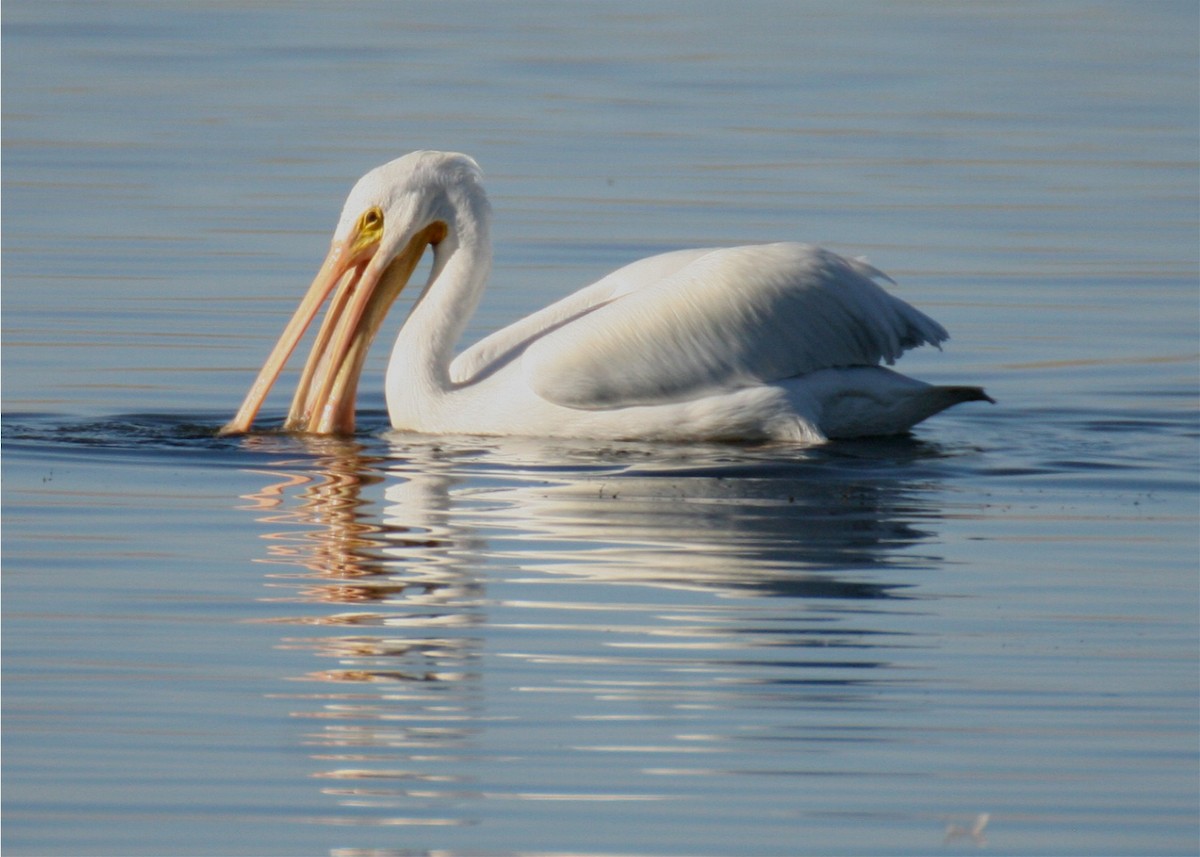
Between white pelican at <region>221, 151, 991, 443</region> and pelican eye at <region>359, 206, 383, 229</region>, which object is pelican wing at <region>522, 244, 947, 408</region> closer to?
white pelican at <region>221, 151, 991, 443</region>

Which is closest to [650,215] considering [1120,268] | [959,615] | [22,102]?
[1120,268]

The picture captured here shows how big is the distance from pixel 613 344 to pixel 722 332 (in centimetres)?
36

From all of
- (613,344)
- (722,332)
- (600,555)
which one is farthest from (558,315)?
(600,555)

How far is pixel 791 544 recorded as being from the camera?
6.29 meters

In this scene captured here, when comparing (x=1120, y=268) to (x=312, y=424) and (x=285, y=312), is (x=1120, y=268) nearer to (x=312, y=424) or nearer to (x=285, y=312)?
(x=285, y=312)

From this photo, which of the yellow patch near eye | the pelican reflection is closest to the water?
the pelican reflection

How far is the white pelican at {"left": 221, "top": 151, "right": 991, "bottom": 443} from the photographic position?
25.6ft

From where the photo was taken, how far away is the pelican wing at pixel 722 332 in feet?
25.4

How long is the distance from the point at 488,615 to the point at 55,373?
13.2 feet

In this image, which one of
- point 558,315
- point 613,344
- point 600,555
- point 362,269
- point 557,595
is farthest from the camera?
point 362,269

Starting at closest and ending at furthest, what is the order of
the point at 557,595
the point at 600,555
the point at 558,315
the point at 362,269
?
the point at 557,595
the point at 600,555
the point at 558,315
the point at 362,269

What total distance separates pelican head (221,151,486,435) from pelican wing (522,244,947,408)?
2.11 feet

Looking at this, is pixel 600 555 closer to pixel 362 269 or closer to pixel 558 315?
pixel 558 315

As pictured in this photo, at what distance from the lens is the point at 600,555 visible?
6.14 m
